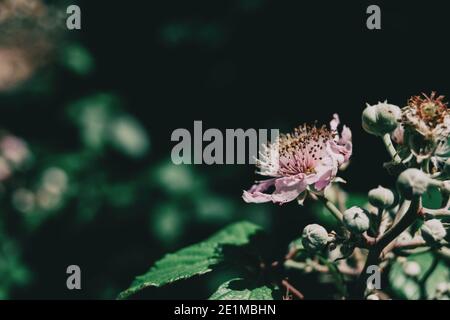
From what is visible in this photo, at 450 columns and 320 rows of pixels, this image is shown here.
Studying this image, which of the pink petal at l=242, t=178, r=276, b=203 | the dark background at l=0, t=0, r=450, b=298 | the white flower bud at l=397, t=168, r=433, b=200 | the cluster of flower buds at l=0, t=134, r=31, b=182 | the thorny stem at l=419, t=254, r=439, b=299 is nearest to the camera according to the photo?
the white flower bud at l=397, t=168, r=433, b=200

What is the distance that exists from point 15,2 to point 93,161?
27.2 inches

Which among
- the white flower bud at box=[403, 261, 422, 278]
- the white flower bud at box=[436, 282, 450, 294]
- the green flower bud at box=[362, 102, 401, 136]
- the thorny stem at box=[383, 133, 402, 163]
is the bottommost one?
the white flower bud at box=[436, 282, 450, 294]

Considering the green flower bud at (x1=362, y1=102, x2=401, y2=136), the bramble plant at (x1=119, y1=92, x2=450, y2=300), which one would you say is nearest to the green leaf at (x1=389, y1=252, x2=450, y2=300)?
the bramble plant at (x1=119, y1=92, x2=450, y2=300)

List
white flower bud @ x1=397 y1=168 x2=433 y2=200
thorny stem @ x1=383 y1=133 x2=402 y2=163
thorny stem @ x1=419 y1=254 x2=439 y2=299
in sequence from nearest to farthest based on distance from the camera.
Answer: white flower bud @ x1=397 y1=168 x2=433 y2=200, thorny stem @ x1=383 y1=133 x2=402 y2=163, thorny stem @ x1=419 y1=254 x2=439 y2=299

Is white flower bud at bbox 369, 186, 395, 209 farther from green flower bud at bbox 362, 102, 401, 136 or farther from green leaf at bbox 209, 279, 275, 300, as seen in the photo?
green leaf at bbox 209, 279, 275, 300

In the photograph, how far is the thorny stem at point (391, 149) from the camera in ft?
3.29

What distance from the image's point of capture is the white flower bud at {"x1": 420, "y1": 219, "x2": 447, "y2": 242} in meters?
0.93

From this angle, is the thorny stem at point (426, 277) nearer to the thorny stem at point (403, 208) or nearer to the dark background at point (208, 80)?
the thorny stem at point (403, 208)

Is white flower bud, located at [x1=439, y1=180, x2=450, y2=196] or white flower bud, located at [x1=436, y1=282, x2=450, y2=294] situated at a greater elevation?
white flower bud, located at [x1=439, y1=180, x2=450, y2=196]

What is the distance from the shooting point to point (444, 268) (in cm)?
133

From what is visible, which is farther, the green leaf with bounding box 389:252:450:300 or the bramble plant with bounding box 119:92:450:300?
the green leaf with bounding box 389:252:450:300

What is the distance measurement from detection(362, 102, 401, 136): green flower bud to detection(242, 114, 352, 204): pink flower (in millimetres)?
69
